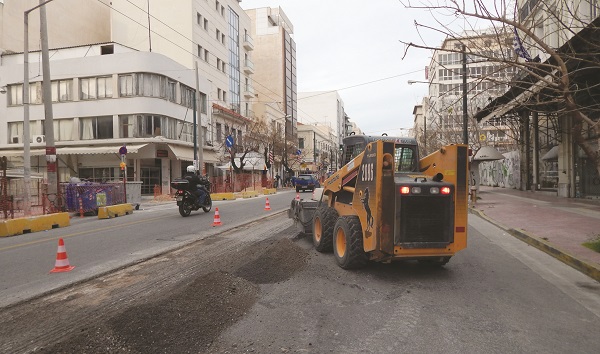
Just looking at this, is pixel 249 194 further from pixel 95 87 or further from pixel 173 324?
pixel 173 324

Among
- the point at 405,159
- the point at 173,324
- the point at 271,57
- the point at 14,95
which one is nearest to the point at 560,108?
the point at 405,159

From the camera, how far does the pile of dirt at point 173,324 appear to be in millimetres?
3477

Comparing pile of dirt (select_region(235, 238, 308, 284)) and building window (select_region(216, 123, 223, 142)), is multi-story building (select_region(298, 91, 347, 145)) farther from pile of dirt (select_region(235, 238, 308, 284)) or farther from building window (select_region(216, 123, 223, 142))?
pile of dirt (select_region(235, 238, 308, 284))

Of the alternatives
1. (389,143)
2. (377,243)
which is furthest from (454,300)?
(389,143)

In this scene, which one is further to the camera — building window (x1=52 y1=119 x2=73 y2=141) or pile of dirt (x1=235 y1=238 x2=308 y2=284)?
building window (x1=52 y1=119 x2=73 y2=141)

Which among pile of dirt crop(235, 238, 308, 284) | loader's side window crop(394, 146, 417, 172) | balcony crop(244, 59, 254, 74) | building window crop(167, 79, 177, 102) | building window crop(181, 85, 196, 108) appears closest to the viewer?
pile of dirt crop(235, 238, 308, 284)

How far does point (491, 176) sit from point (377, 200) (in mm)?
42065

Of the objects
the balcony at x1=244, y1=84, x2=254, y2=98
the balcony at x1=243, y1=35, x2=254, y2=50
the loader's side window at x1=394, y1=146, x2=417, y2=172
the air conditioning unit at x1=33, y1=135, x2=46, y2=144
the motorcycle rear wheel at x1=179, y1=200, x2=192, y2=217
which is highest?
the balcony at x1=243, y1=35, x2=254, y2=50

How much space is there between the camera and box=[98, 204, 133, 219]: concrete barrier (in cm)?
1520

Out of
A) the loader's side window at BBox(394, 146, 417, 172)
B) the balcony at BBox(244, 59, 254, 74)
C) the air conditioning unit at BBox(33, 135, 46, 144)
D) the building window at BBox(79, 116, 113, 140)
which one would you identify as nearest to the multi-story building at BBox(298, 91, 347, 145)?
the balcony at BBox(244, 59, 254, 74)

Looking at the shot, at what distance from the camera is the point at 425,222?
5688 mm

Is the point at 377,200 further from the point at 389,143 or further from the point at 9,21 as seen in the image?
the point at 9,21

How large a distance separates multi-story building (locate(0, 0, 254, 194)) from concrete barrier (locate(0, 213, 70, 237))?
1557 centimetres

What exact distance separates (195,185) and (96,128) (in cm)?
2337
